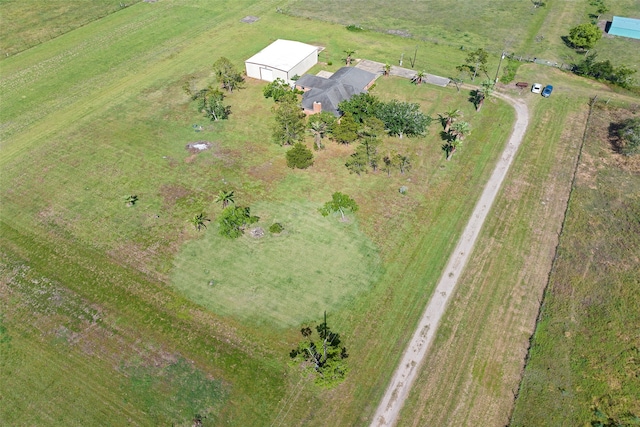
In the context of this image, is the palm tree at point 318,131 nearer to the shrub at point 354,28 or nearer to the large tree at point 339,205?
the large tree at point 339,205

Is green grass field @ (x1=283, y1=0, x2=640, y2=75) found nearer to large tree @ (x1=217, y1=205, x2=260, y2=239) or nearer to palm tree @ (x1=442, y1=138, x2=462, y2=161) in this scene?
palm tree @ (x1=442, y1=138, x2=462, y2=161)

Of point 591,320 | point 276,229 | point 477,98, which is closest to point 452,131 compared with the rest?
point 477,98

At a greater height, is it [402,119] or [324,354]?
[402,119]

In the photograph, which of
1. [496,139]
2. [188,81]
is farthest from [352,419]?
[188,81]

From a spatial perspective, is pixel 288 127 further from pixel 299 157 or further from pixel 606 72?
pixel 606 72

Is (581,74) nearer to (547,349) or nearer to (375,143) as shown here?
(375,143)

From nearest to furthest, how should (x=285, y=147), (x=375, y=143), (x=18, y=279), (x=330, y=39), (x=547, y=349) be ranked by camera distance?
1. (x=547, y=349)
2. (x=18, y=279)
3. (x=375, y=143)
4. (x=285, y=147)
5. (x=330, y=39)
